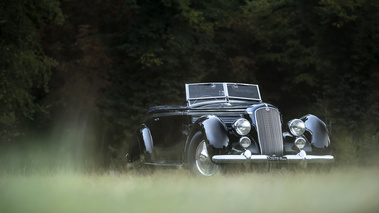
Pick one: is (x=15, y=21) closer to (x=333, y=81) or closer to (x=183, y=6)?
(x=183, y=6)

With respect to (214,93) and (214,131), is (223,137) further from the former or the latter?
(214,93)

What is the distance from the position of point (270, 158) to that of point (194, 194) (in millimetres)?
2426

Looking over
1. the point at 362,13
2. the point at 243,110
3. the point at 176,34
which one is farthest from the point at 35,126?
the point at 243,110

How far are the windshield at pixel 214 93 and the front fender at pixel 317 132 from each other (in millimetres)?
1735

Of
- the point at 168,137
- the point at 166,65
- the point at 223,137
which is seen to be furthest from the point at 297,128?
the point at 166,65

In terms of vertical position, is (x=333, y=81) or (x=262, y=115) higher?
(x=333, y=81)

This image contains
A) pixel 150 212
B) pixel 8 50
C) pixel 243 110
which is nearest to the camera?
pixel 150 212

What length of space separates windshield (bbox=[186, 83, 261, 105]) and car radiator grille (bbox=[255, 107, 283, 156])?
2.07 metres

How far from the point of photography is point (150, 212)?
18.8 ft

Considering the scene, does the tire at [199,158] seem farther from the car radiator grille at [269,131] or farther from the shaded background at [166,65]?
the shaded background at [166,65]

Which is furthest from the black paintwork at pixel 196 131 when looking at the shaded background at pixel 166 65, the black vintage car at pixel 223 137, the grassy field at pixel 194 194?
the shaded background at pixel 166 65

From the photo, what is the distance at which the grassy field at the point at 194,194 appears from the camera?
19.8 feet

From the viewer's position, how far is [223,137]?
9.03 meters

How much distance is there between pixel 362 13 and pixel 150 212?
19896 millimetres
